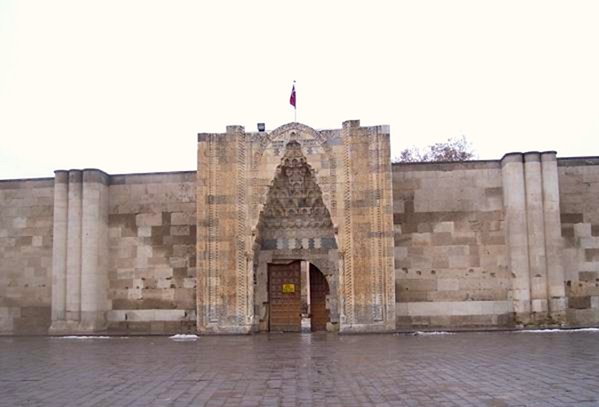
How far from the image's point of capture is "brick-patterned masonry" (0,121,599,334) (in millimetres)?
19016


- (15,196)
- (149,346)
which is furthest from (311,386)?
(15,196)

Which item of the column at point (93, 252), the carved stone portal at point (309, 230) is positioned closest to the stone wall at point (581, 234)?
the carved stone portal at point (309, 230)

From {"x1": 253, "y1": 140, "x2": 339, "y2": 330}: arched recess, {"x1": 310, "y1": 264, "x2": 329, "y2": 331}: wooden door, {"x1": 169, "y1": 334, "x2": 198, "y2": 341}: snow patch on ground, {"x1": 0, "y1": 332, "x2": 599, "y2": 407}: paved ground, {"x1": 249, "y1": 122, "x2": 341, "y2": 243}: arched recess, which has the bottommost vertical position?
{"x1": 169, "y1": 334, "x2": 198, "y2": 341}: snow patch on ground

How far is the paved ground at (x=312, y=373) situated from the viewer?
778 cm

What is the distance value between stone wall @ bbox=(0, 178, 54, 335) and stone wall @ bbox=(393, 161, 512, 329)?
441 inches

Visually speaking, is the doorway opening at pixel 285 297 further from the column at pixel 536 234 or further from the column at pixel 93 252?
the column at pixel 536 234

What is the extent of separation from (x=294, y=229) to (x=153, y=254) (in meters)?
4.54

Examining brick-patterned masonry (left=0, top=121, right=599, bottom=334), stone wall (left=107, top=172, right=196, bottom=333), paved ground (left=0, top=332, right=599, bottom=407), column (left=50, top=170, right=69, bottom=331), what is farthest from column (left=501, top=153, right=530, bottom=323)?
column (left=50, top=170, right=69, bottom=331)

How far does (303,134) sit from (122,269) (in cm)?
719

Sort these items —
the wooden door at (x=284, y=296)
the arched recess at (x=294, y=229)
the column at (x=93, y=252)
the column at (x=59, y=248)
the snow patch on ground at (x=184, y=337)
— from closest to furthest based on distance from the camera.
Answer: the snow patch on ground at (x=184, y=337), the arched recess at (x=294, y=229), the column at (x=93, y=252), the column at (x=59, y=248), the wooden door at (x=284, y=296)

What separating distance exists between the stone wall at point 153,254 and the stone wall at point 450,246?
257 inches

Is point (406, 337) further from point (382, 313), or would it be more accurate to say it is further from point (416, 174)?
point (416, 174)

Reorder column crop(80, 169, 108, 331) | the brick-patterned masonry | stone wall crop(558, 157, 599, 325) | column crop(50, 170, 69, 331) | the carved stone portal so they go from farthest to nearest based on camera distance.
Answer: column crop(50, 170, 69, 331) < column crop(80, 169, 108, 331) < stone wall crop(558, 157, 599, 325) < the brick-patterned masonry < the carved stone portal

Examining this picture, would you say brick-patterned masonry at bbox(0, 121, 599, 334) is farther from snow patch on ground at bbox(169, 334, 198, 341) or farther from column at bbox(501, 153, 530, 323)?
snow patch on ground at bbox(169, 334, 198, 341)
